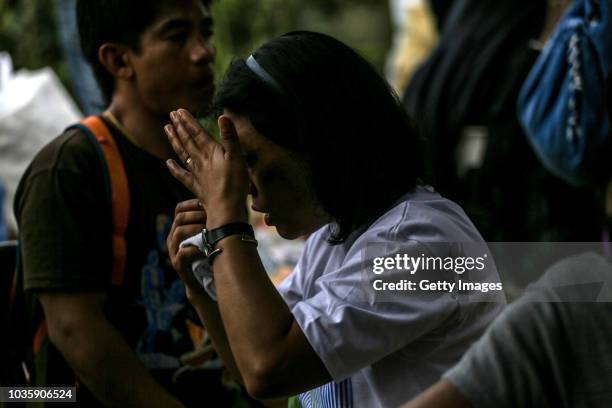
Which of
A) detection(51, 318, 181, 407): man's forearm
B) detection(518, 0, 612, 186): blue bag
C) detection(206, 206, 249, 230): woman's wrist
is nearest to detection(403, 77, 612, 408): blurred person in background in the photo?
detection(206, 206, 249, 230): woman's wrist

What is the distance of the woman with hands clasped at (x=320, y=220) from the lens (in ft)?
5.19

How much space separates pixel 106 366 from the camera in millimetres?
2176

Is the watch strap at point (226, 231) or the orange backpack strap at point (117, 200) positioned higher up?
the watch strap at point (226, 231)

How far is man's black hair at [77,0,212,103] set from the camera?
2.37m

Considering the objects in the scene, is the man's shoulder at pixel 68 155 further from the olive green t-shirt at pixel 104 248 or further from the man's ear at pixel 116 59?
the man's ear at pixel 116 59

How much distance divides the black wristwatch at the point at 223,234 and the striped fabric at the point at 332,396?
0.90ft

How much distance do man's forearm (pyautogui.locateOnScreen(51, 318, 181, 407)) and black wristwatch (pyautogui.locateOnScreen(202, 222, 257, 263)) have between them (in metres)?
0.58

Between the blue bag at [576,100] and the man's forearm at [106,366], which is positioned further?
the blue bag at [576,100]

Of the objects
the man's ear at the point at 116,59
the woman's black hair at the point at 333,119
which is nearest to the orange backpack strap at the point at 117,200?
the man's ear at the point at 116,59

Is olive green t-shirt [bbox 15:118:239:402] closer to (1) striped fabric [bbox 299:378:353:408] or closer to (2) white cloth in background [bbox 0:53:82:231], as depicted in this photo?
(1) striped fabric [bbox 299:378:353:408]

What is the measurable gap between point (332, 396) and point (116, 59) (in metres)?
1.05

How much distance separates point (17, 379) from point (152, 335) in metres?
0.32

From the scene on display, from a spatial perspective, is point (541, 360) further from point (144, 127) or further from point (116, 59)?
point (116, 59)

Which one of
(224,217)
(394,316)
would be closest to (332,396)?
(394,316)
